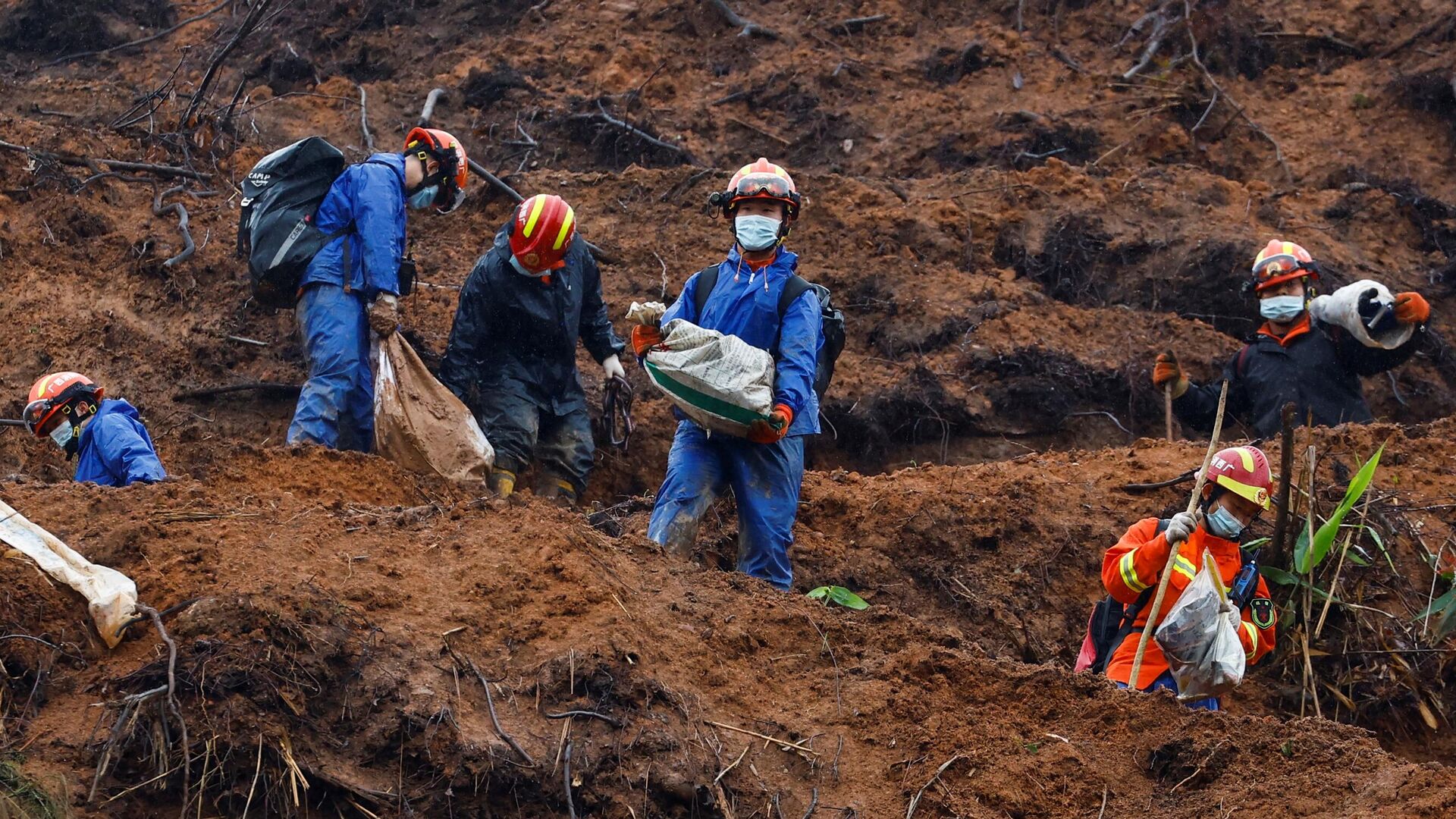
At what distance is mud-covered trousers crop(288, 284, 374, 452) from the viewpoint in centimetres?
739

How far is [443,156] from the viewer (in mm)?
8102

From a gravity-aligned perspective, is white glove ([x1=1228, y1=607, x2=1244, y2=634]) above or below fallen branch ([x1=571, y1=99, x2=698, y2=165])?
below

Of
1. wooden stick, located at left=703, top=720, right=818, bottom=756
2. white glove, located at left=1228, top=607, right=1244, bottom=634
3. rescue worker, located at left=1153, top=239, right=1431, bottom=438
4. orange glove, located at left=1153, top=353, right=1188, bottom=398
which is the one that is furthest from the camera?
rescue worker, located at left=1153, top=239, right=1431, bottom=438

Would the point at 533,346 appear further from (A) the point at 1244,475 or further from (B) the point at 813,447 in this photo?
(A) the point at 1244,475

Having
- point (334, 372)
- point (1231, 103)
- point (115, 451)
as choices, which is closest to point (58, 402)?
point (115, 451)

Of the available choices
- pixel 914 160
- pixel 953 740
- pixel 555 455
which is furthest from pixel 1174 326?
pixel 953 740

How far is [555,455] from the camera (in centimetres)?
817

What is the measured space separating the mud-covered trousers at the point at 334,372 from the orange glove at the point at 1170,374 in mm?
4157

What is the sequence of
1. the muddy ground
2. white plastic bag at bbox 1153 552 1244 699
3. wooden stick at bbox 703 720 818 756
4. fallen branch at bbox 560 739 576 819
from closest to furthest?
1. fallen branch at bbox 560 739 576 819
2. the muddy ground
3. wooden stick at bbox 703 720 818 756
4. white plastic bag at bbox 1153 552 1244 699

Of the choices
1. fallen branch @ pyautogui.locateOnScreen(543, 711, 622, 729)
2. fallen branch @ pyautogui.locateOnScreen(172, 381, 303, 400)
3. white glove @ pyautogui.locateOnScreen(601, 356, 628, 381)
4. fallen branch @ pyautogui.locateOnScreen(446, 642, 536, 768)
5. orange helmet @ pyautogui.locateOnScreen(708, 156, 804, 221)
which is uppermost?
orange helmet @ pyautogui.locateOnScreen(708, 156, 804, 221)

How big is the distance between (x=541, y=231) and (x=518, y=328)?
0.56 meters

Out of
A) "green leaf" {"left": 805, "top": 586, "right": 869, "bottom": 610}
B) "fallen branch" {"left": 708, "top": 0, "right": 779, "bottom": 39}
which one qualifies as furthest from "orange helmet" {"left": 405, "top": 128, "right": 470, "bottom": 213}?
"fallen branch" {"left": 708, "top": 0, "right": 779, "bottom": 39}

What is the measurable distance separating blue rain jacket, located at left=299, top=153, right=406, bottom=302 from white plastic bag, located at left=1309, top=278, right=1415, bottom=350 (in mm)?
5195

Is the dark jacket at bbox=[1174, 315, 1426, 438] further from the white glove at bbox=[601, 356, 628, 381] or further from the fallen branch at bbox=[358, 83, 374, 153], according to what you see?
the fallen branch at bbox=[358, 83, 374, 153]
